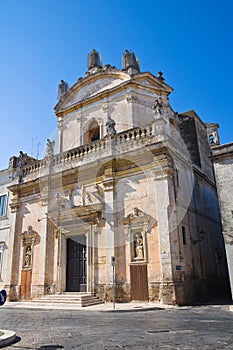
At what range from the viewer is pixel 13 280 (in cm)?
1609

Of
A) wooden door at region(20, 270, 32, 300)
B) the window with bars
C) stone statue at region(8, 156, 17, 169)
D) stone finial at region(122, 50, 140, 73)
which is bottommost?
wooden door at region(20, 270, 32, 300)

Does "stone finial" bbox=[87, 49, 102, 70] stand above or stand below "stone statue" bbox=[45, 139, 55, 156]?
above

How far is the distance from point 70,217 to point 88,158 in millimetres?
3198

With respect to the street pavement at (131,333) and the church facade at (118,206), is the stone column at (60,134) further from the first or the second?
the street pavement at (131,333)

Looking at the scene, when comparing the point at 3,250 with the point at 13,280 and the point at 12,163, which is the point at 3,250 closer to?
the point at 13,280

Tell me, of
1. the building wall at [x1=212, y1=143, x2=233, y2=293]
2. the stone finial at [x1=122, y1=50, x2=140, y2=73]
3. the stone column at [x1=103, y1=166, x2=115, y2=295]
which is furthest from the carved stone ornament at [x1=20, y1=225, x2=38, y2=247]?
the stone finial at [x1=122, y1=50, x2=140, y2=73]

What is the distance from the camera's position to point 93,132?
1964 centimetres

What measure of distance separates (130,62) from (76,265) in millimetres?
12946

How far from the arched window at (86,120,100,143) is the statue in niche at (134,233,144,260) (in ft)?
28.3

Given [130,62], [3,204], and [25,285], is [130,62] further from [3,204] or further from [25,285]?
[25,285]

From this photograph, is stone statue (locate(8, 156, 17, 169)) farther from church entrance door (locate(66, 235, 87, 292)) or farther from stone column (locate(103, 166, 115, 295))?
stone column (locate(103, 166, 115, 295))

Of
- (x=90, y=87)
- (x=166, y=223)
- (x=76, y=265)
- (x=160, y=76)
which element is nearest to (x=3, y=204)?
(x=76, y=265)

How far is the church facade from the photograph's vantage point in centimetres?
1233

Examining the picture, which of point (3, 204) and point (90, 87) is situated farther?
point (90, 87)
